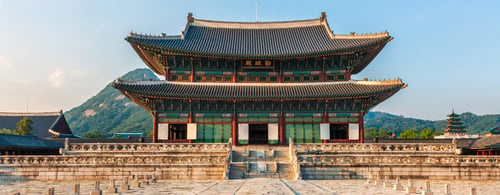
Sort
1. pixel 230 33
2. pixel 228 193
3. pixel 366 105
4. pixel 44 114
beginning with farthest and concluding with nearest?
1. pixel 44 114
2. pixel 230 33
3. pixel 366 105
4. pixel 228 193

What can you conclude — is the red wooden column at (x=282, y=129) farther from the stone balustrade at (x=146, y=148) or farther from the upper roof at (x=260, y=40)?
the stone balustrade at (x=146, y=148)

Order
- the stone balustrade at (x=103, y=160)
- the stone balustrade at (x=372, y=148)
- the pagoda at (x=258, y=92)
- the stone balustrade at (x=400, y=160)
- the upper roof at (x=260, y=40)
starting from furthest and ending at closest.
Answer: the upper roof at (x=260, y=40), the pagoda at (x=258, y=92), the stone balustrade at (x=372, y=148), the stone balustrade at (x=103, y=160), the stone balustrade at (x=400, y=160)

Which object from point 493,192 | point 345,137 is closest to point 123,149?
point 345,137

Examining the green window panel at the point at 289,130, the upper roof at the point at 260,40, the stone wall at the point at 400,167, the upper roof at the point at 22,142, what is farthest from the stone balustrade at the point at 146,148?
the upper roof at the point at 260,40

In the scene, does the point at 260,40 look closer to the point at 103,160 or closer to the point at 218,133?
the point at 218,133

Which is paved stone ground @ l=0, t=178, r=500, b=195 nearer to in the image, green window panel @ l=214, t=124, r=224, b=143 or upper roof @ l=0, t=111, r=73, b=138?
green window panel @ l=214, t=124, r=224, b=143

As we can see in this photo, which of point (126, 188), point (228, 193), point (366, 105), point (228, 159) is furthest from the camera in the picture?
point (366, 105)

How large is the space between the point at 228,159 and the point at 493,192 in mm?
14845

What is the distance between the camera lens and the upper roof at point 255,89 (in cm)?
3453

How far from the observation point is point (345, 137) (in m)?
37.0

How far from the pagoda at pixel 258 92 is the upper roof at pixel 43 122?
2775 centimetres

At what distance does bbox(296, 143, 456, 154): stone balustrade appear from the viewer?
97.8 ft

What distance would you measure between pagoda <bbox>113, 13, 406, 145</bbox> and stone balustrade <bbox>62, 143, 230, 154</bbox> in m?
5.38

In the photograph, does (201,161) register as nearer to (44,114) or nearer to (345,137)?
(345,137)
